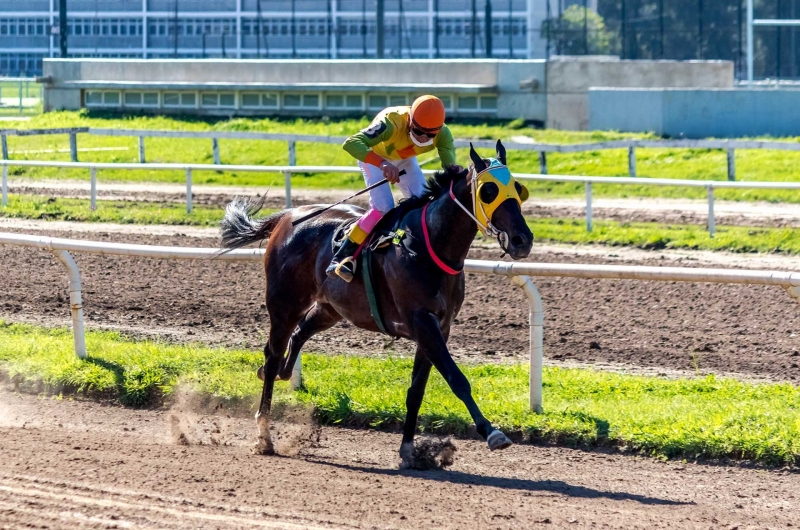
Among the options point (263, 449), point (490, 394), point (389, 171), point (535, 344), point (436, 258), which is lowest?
point (263, 449)

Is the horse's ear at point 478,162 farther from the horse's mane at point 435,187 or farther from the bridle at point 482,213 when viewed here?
the horse's mane at point 435,187

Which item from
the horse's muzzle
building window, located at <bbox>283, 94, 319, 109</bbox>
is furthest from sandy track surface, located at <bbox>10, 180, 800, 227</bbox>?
the horse's muzzle

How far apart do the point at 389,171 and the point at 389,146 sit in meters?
0.25

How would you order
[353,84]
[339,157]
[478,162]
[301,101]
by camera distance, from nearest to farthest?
1. [478,162]
2. [339,157]
3. [353,84]
4. [301,101]

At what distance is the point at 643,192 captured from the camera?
17.1m

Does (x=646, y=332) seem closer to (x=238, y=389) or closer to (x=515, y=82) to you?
(x=238, y=389)

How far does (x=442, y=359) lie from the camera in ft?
18.5

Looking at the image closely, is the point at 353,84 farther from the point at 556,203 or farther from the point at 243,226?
the point at 243,226

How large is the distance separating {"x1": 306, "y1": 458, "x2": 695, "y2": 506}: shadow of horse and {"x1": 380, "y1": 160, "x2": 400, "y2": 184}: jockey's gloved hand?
162 centimetres

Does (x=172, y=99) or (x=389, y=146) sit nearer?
(x=389, y=146)

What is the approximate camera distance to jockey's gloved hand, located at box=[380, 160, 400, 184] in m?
6.17

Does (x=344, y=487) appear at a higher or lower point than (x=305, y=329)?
lower

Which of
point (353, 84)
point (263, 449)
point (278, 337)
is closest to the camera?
point (263, 449)

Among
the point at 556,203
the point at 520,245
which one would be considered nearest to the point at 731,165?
the point at 556,203
